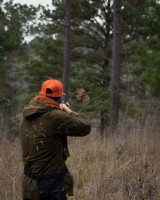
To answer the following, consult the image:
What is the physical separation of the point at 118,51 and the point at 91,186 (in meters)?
7.92

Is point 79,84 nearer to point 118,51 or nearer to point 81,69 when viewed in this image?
point 81,69

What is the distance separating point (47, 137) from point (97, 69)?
15041mm

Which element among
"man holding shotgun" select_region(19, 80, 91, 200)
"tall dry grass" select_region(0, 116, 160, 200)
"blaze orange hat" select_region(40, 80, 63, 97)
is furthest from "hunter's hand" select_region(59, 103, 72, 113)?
"tall dry grass" select_region(0, 116, 160, 200)

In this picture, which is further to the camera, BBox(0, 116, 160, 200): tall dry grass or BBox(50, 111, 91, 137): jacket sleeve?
BBox(0, 116, 160, 200): tall dry grass

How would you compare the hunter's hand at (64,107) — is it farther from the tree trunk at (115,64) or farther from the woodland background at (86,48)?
the woodland background at (86,48)

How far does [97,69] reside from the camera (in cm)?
1886

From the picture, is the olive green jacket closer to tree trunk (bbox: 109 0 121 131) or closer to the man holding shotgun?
the man holding shotgun

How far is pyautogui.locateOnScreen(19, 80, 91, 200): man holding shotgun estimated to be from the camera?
12.9 feet

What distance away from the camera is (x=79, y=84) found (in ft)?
57.6

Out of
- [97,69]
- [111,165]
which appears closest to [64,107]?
Answer: [111,165]

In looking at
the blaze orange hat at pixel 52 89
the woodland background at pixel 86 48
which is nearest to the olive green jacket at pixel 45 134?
the blaze orange hat at pixel 52 89

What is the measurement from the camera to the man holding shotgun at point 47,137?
3.94m

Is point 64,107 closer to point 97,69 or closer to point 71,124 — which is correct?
point 71,124

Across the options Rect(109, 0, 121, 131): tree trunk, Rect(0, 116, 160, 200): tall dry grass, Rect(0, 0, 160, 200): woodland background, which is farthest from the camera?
Rect(109, 0, 121, 131): tree trunk
